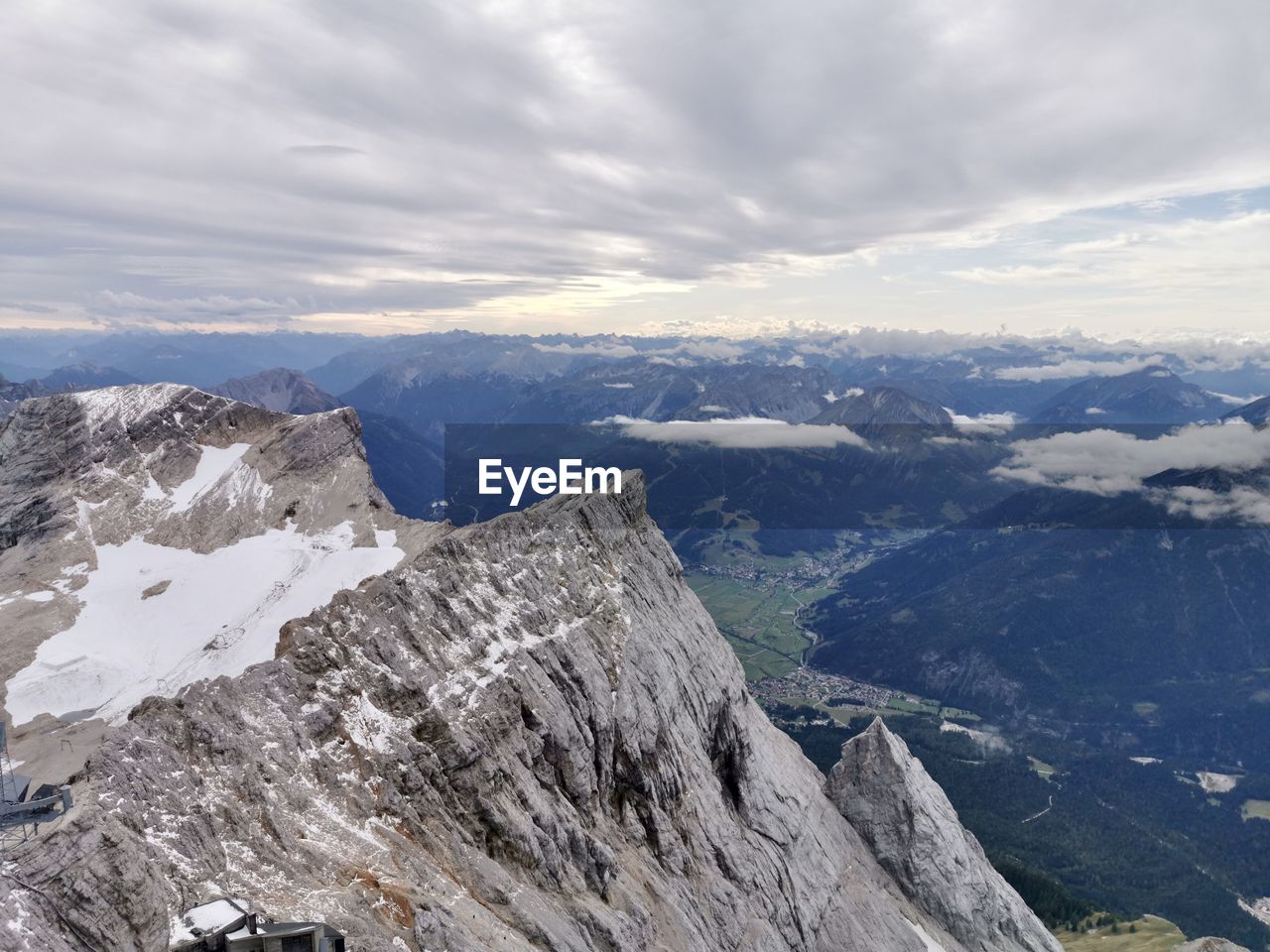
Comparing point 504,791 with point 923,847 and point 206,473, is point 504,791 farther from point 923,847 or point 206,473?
point 206,473

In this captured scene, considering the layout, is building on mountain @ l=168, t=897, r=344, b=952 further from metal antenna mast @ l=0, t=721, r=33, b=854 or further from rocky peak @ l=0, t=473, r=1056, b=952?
metal antenna mast @ l=0, t=721, r=33, b=854

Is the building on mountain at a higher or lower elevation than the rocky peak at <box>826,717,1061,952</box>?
higher

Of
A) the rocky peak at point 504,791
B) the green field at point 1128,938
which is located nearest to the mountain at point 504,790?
the rocky peak at point 504,791

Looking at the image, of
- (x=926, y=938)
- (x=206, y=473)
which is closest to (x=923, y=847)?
(x=926, y=938)

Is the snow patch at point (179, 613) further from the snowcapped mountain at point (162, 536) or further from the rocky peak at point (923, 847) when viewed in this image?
the rocky peak at point (923, 847)

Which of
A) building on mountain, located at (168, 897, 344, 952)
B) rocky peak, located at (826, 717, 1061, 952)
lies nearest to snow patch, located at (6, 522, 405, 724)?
building on mountain, located at (168, 897, 344, 952)

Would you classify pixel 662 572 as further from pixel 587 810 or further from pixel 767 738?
pixel 587 810
